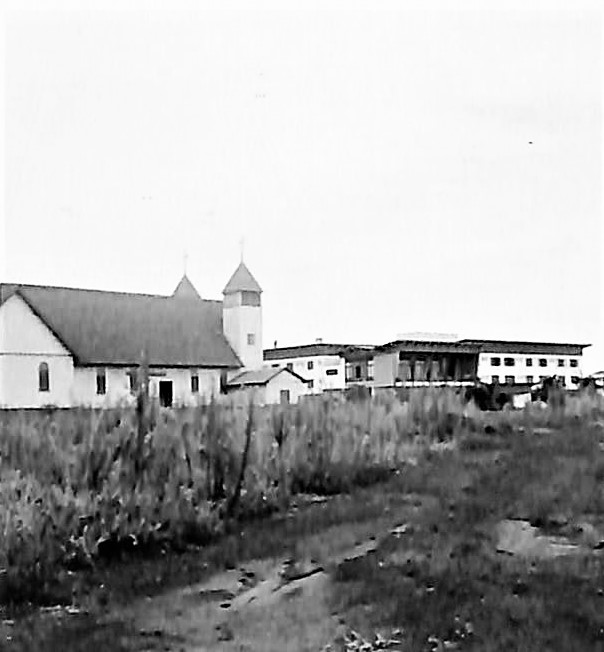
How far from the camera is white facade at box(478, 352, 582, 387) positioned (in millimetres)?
35031

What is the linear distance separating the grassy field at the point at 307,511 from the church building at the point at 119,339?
4.17ft

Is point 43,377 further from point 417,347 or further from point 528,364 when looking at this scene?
point 528,364

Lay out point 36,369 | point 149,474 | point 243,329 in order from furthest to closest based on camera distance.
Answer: point 243,329 → point 36,369 → point 149,474

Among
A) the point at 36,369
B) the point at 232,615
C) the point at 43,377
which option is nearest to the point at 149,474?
the point at 232,615

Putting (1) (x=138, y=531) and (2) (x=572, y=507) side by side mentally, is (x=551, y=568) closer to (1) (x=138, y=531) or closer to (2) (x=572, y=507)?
(2) (x=572, y=507)

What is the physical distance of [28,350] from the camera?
1336cm

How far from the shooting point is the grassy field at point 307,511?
3377 millimetres

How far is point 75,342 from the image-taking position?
15.0 meters

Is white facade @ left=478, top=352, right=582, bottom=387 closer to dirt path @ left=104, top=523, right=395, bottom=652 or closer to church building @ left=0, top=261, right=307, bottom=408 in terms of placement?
church building @ left=0, top=261, right=307, bottom=408

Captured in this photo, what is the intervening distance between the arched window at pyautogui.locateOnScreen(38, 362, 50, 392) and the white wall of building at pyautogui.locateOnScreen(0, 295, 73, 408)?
5 cm

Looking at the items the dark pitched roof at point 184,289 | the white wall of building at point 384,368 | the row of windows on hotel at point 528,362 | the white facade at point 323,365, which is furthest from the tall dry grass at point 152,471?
the row of windows on hotel at point 528,362

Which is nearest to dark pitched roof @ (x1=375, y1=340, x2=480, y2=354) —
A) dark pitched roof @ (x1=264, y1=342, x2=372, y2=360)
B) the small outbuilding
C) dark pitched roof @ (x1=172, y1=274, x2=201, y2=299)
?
dark pitched roof @ (x1=264, y1=342, x2=372, y2=360)

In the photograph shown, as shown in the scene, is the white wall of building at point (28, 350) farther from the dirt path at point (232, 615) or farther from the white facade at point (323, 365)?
the white facade at point (323, 365)

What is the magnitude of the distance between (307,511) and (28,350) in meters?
9.06
